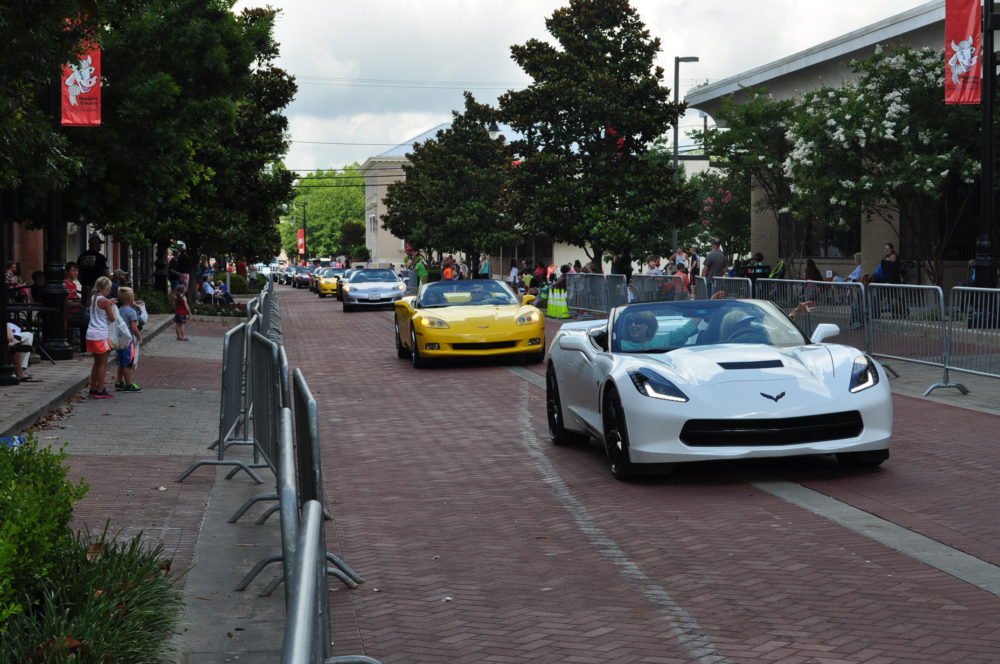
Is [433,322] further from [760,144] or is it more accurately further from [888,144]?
[760,144]

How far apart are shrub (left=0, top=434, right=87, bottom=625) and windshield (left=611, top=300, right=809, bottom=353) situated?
5059 millimetres

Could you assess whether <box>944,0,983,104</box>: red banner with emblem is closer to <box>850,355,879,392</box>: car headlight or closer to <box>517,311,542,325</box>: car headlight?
<box>517,311,542,325</box>: car headlight

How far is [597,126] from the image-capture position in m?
36.2

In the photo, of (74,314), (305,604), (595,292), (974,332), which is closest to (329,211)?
(595,292)

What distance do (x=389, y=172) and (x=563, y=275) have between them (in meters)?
112

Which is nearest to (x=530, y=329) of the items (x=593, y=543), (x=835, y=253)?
(x=593, y=543)

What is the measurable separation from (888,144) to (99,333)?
65.3 ft

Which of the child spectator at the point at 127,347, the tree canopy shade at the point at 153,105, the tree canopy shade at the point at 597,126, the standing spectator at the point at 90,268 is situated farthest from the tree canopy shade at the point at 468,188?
the child spectator at the point at 127,347

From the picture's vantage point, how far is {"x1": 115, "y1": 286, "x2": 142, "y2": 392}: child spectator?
1515cm

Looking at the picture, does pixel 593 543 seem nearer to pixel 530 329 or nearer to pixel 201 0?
pixel 530 329

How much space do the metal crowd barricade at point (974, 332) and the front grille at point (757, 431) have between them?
5397mm

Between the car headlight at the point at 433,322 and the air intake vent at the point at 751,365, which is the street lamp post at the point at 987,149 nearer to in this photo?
the car headlight at the point at 433,322

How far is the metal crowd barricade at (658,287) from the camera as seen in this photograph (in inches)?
965

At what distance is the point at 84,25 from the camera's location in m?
11.5
